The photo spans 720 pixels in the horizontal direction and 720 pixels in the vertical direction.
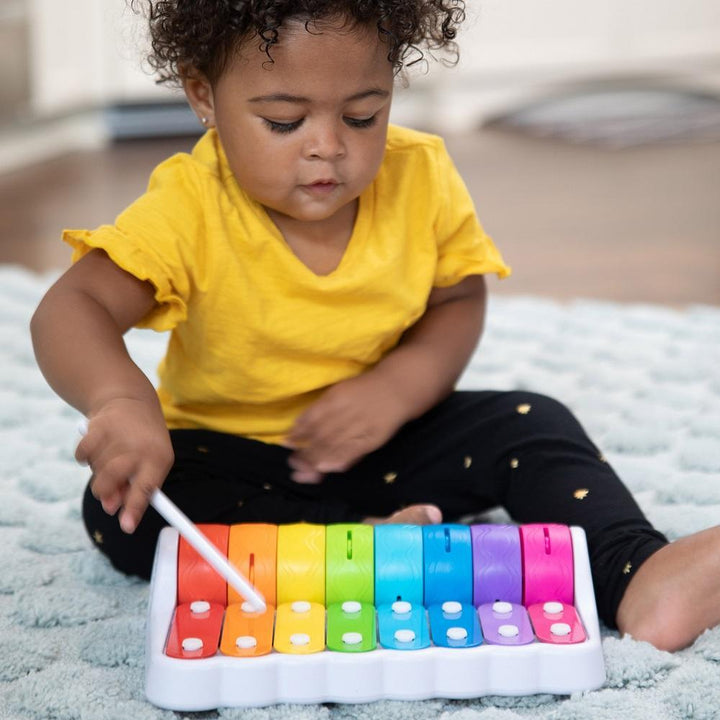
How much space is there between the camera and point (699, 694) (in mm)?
765

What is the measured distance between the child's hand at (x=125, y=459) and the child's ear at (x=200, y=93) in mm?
294

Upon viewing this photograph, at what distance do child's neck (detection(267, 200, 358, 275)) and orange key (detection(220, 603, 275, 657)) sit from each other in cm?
31

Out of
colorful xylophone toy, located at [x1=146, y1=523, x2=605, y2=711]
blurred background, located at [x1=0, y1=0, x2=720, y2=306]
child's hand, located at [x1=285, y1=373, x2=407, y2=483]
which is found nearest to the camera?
colorful xylophone toy, located at [x1=146, y1=523, x2=605, y2=711]

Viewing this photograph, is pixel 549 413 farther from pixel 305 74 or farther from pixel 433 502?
pixel 305 74

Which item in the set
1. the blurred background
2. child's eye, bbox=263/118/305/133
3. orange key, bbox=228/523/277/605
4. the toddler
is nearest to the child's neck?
the toddler

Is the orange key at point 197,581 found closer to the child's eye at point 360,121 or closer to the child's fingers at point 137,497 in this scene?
the child's fingers at point 137,497

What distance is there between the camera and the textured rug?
78 cm

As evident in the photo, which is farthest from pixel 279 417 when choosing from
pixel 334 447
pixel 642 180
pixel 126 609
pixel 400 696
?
pixel 642 180

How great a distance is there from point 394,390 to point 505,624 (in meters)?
0.28

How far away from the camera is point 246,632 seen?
80 cm

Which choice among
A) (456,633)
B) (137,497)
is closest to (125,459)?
(137,497)

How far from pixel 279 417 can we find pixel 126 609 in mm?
220

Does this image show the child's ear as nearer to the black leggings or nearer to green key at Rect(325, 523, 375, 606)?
the black leggings

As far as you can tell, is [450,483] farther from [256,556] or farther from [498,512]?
[256,556]
